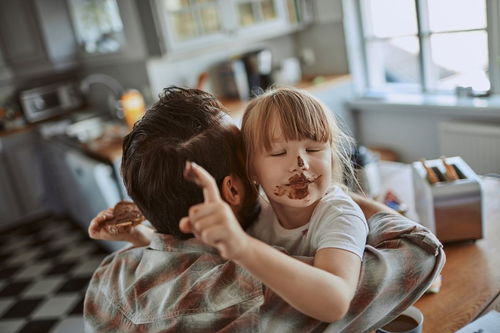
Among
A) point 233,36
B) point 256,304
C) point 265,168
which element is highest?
point 233,36

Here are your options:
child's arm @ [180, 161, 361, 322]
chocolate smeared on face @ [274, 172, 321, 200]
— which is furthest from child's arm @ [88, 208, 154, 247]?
child's arm @ [180, 161, 361, 322]

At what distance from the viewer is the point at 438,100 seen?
122 inches

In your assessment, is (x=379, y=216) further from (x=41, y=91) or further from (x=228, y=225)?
(x=41, y=91)

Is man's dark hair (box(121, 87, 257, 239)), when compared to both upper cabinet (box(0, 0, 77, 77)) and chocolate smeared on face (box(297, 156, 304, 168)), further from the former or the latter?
upper cabinet (box(0, 0, 77, 77))

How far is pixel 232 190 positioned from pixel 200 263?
0.14 meters

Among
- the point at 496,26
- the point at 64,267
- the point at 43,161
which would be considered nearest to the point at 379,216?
the point at 496,26

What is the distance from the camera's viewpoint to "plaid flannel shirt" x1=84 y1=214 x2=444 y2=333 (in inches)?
29.2

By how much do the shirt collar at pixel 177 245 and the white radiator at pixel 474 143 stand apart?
243 centimetres

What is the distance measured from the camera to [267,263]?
597 millimetres

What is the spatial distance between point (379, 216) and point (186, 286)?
433 mm

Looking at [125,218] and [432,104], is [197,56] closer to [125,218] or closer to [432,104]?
[432,104]

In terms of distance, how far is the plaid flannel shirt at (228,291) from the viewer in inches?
29.2

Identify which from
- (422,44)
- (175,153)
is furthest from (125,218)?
(422,44)

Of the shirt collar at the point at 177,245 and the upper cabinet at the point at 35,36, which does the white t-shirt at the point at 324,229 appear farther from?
the upper cabinet at the point at 35,36
